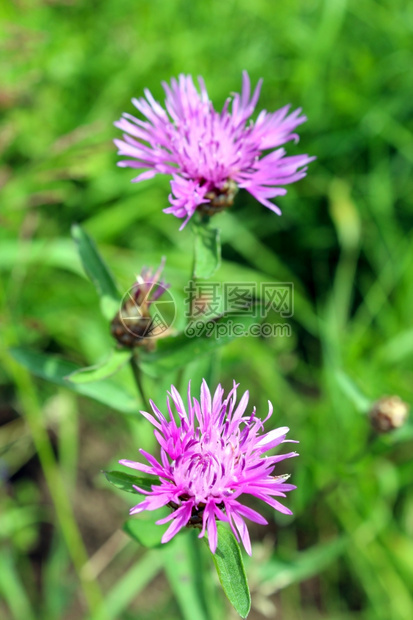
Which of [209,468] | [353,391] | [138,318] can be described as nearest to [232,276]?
[353,391]

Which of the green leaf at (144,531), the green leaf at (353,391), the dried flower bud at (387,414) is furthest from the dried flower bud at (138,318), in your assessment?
the dried flower bud at (387,414)

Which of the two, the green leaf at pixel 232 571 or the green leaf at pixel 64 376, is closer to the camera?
the green leaf at pixel 232 571

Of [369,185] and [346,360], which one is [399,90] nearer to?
[369,185]

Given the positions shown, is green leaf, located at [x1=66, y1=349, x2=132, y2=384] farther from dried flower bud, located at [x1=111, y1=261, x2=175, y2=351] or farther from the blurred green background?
the blurred green background

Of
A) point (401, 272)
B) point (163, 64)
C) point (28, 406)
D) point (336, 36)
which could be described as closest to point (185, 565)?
point (28, 406)

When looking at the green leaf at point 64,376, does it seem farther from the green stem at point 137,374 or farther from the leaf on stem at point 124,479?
the leaf on stem at point 124,479

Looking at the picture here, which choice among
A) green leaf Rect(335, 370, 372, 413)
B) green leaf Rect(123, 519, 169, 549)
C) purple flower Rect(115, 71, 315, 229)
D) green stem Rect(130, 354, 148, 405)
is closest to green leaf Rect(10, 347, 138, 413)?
green stem Rect(130, 354, 148, 405)

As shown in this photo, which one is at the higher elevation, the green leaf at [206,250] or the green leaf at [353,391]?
the green leaf at [206,250]
